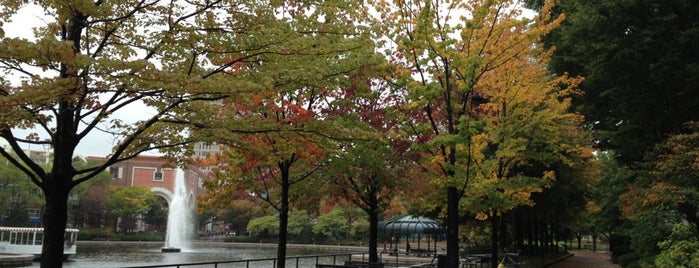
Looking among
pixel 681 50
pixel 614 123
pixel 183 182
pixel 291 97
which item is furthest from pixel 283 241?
pixel 183 182

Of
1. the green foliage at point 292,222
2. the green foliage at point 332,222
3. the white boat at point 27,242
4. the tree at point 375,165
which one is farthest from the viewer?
the green foliage at point 292,222

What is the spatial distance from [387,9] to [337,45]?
4.48m

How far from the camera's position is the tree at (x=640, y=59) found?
14.7m

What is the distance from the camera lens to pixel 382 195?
20.8 metres

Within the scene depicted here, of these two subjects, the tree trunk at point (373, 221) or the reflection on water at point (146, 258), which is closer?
the tree trunk at point (373, 221)

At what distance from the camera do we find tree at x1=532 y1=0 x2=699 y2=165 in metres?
14.7

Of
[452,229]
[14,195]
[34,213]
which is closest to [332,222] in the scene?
[14,195]

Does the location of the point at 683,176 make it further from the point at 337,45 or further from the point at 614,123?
the point at 337,45

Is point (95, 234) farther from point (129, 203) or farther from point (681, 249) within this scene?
point (681, 249)

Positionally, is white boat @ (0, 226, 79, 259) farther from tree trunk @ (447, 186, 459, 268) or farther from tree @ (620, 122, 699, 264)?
tree @ (620, 122, 699, 264)

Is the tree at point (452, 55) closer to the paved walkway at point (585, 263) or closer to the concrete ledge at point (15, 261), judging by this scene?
the paved walkway at point (585, 263)

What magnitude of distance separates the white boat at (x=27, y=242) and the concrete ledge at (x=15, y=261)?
13.2ft

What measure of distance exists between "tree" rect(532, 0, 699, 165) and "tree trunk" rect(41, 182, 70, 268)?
44.9 ft

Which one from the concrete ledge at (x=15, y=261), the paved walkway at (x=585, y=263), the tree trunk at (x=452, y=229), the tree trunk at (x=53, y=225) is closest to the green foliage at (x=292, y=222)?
the paved walkway at (x=585, y=263)
